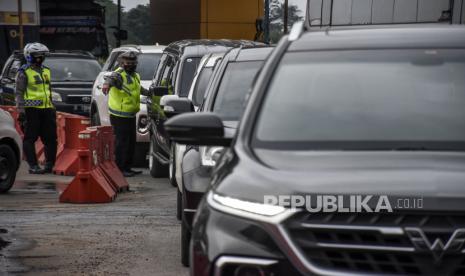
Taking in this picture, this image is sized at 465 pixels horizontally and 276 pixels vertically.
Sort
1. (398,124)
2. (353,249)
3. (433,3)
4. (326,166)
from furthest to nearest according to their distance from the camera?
(433,3) < (398,124) < (326,166) < (353,249)

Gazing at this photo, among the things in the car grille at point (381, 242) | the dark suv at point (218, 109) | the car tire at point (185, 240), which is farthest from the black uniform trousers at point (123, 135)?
the car grille at point (381, 242)

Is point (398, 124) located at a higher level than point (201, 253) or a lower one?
higher

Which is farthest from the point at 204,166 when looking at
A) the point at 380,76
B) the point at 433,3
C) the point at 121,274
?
the point at 433,3

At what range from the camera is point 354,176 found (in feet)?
17.3

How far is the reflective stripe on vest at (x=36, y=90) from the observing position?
18203mm

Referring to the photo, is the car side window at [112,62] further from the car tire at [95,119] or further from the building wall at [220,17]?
the building wall at [220,17]

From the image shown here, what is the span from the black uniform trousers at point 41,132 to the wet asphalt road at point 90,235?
252cm

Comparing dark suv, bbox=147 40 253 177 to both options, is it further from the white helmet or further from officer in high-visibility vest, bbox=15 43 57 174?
the white helmet

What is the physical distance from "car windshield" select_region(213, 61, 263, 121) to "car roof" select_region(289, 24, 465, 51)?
3.40m

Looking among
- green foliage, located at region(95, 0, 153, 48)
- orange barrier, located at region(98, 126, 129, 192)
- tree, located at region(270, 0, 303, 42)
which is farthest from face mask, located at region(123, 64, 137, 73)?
green foliage, located at region(95, 0, 153, 48)

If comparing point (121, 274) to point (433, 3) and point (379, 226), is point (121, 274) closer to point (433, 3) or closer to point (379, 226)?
point (379, 226)

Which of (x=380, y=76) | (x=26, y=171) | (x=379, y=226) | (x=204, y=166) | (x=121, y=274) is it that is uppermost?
(x=380, y=76)

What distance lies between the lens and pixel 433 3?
13344 millimetres

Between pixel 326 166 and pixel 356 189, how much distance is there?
279mm
